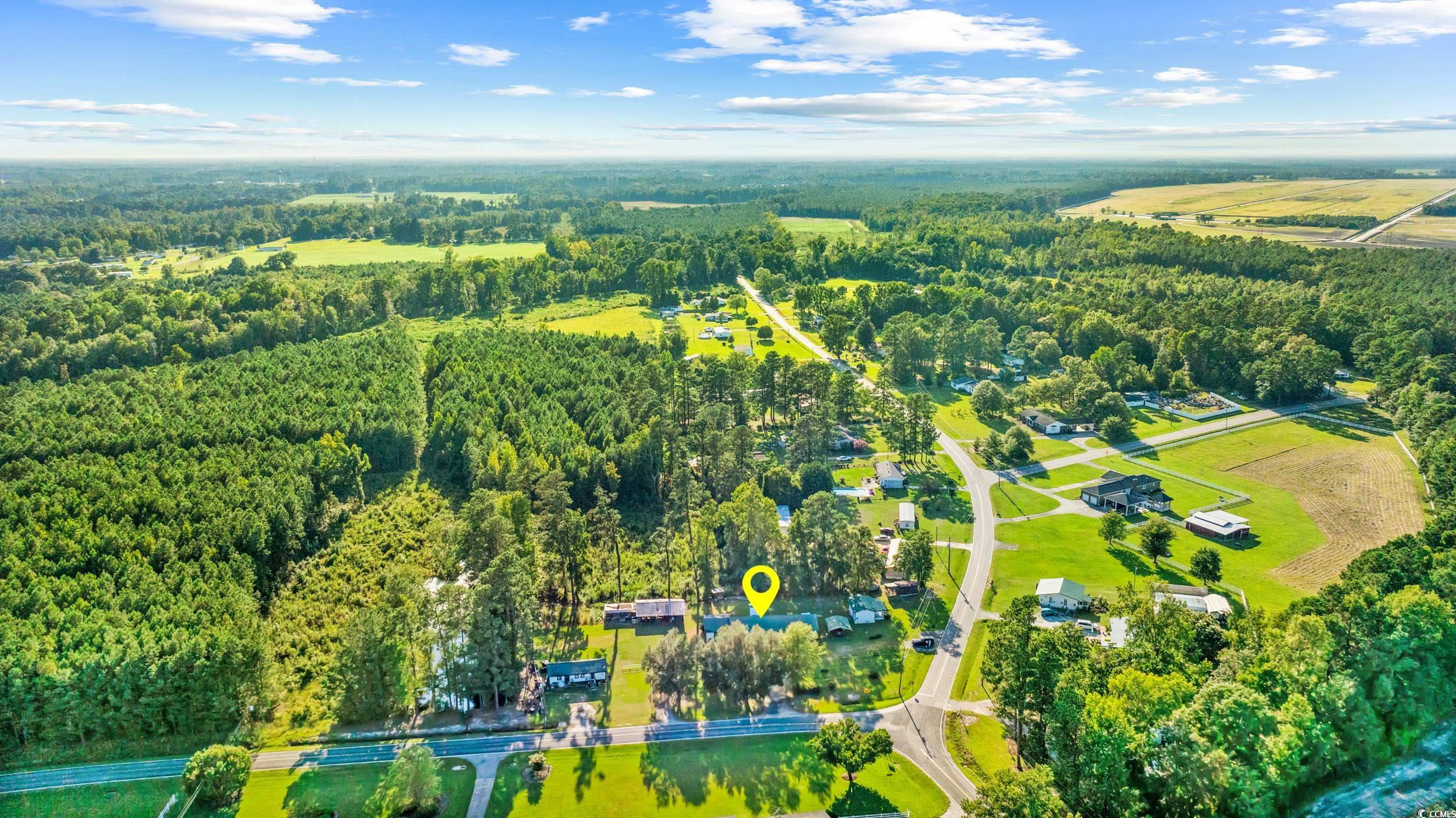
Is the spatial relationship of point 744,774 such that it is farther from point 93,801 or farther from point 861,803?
point 93,801

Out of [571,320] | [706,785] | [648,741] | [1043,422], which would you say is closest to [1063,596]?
[706,785]

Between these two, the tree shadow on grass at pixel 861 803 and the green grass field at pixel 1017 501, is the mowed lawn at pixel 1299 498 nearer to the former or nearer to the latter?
the green grass field at pixel 1017 501

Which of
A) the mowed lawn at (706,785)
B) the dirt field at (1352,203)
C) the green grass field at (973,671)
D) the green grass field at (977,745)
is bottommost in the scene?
the mowed lawn at (706,785)

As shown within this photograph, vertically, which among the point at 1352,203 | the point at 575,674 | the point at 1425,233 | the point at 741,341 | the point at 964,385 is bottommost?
the point at 575,674

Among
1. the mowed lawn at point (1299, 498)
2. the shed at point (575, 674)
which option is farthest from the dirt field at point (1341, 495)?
the shed at point (575, 674)

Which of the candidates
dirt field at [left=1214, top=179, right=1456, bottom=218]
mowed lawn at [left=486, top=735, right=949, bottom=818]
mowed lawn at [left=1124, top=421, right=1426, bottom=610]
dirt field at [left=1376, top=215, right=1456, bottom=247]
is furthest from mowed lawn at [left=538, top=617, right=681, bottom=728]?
dirt field at [left=1214, top=179, right=1456, bottom=218]

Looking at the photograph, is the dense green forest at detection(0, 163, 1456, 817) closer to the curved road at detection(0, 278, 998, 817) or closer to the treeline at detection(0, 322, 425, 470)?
the treeline at detection(0, 322, 425, 470)
